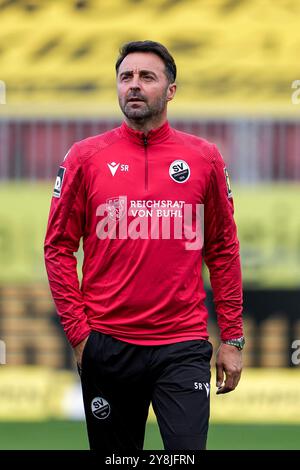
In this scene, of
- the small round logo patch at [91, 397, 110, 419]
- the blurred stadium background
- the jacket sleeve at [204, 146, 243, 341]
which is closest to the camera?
the small round logo patch at [91, 397, 110, 419]

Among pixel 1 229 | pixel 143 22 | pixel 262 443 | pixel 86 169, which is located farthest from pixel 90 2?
pixel 86 169

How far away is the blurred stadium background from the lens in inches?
314

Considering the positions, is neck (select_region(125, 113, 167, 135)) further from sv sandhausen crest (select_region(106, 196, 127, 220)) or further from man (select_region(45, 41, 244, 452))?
sv sandhausen crest (select_region(106, 196, 127, 220))

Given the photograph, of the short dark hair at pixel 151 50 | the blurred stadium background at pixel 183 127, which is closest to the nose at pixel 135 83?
the short dark hair at pixel 151 50

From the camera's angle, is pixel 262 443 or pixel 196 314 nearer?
pixel 196 314

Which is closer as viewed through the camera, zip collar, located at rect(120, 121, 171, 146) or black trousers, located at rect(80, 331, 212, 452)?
black trousers, located at rect(80, 331, 212, 452)

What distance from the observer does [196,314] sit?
14.5 ft

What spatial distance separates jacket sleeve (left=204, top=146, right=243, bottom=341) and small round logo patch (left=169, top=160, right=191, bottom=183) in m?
0.14

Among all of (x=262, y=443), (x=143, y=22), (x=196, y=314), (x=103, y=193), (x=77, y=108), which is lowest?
(x=262, y=443)

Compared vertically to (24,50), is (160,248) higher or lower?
lower

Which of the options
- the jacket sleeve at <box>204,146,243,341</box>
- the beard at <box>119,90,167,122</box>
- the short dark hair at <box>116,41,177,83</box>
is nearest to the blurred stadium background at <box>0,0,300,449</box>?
the jacket sleeve at <box>204,146,243,341</box>

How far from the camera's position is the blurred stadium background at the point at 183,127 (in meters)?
7.96

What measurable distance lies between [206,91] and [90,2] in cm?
100

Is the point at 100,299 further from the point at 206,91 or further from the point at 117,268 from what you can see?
the point at 206,91
